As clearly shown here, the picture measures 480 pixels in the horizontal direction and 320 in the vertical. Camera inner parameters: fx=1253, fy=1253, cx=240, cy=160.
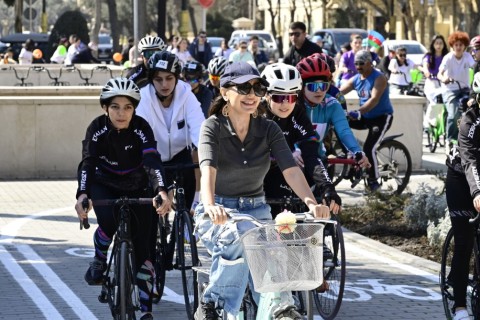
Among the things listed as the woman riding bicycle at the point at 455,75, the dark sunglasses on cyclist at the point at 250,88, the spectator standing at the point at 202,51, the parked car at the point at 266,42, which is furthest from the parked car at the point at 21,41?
the dark sunglasses on cyclist at the point at 250,88

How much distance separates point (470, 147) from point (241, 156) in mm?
1524

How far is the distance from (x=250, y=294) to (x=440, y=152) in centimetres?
1476

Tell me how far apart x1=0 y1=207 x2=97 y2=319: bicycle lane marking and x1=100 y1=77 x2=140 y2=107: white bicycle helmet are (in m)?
1.68

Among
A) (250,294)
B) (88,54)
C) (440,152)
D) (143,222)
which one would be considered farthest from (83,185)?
(88,54)

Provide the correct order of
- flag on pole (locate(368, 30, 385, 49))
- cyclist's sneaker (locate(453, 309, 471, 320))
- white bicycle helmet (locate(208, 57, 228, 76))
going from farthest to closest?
flag on pole (locate(368, 30, 385, 49)) → white bicycle helmet (locate(208, 57, 228, 76)) → cyclist's sneaker (locate(453, 309, 471, 320))

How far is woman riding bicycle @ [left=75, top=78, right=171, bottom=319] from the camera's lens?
763cm

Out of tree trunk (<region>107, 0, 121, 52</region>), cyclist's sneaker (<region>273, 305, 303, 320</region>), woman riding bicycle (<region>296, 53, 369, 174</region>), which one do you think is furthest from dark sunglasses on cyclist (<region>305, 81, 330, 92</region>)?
tree trunk (<region>107, 0, 121, 52</region>)

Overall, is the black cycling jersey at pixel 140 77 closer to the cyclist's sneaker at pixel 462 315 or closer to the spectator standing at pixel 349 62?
the cyclist's sneaker at pixel 462 315

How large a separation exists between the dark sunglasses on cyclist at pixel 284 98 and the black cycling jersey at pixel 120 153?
0.89 m

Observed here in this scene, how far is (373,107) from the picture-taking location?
1434 centimetres

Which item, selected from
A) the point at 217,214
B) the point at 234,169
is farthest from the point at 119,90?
the point at 217,214

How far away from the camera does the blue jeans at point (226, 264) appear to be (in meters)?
6.14

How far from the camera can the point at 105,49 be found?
69.1 m

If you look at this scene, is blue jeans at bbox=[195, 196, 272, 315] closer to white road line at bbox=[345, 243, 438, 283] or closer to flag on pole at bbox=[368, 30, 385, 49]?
white road line at bbox=[345, 243, 438, 283]
